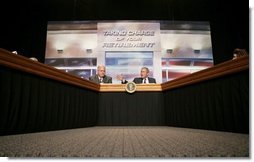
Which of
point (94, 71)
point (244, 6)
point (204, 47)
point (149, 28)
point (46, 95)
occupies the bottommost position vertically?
point (46, 95)

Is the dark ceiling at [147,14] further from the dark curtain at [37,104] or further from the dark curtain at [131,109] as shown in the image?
the dark curtain at [37,104]

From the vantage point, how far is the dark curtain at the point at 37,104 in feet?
4.41

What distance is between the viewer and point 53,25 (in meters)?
4.71

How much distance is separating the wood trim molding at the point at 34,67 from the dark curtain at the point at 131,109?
479 mm

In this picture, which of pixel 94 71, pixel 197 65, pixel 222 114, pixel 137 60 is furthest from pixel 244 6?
pixel 222 114

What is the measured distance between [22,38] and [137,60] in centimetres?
276

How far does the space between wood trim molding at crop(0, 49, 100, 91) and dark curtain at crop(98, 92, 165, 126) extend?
48 cm

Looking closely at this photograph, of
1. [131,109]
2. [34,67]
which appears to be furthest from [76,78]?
[131,109]

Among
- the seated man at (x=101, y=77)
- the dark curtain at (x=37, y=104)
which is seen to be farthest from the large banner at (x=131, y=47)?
the dark curtain at (x=37, y=104)

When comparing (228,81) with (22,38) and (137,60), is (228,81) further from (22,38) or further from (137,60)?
(22,38)

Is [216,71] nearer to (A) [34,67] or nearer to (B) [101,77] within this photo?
(A) [34,67]

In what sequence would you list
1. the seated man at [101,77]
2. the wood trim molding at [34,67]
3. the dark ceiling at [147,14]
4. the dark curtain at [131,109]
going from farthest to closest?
the dark ceiling at [147,14]
the seated man at [101,77]
the dark curtain at [131,109]
the wood trim molding at [34,67]

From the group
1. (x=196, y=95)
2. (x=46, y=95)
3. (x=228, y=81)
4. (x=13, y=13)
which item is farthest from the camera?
(x=13, y=13)

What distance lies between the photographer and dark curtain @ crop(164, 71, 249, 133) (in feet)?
4.61
